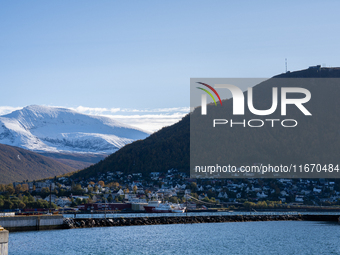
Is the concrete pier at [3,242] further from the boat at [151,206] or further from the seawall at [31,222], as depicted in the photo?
the boat at [151,206]

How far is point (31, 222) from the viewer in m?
83.0

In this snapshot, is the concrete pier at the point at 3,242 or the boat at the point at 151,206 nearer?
the concrete pier at the point at 3,242

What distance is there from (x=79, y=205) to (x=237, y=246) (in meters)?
121

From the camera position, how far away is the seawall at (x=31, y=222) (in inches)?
3145

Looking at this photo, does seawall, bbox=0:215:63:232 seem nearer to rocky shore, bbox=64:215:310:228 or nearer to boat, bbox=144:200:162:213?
rocky shore, bbox=64:215:310:228

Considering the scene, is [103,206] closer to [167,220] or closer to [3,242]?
[167,220]

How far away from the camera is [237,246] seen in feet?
224

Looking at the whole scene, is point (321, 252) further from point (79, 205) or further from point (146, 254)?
point (79, 205)

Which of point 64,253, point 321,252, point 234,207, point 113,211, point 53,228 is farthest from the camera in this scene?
point 234,207

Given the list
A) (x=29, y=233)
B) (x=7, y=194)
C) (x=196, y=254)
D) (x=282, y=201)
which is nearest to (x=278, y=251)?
(x=196, y=254)

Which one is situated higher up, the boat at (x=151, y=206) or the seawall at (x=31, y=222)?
the seawall at (x=31, y=222)

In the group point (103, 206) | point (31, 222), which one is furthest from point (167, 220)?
point (103, 206)

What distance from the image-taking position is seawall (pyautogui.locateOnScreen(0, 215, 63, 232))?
262 feet

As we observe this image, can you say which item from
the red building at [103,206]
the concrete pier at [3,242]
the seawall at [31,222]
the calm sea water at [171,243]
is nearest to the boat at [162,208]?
the red building at [103,206]
